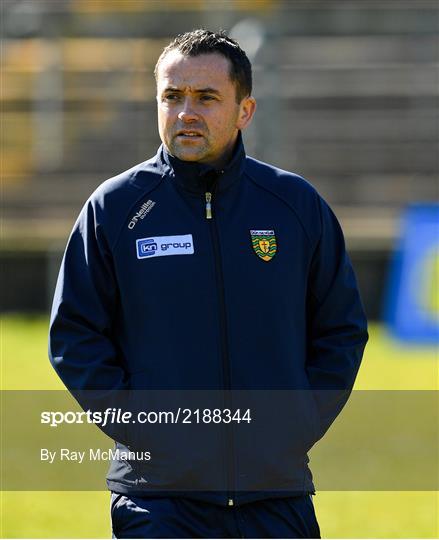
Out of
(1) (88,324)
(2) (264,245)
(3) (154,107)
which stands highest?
(3) (154,107)

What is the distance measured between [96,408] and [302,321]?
547 mm

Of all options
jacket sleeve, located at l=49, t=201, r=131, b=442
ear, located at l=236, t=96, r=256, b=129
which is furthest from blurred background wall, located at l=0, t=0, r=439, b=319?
jacket sleeve, located at l=49, t=201, r=131, b=442

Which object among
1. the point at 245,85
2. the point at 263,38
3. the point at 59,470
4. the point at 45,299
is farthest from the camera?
the point at 45,299

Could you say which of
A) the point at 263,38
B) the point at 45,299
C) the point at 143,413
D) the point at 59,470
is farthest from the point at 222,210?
the point at 45,299

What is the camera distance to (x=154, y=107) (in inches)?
594

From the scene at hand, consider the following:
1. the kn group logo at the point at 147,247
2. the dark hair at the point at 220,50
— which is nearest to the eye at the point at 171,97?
the dark hair at the point at 220,50

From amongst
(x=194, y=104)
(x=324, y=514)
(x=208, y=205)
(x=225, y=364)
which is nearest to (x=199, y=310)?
(x=225, y=364)

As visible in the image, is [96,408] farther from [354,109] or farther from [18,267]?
[354,109]

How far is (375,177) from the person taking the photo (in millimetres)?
15203

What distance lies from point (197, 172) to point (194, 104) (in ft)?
0.54

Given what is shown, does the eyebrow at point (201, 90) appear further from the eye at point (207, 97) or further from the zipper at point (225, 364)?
the zipper at point (225, 364)

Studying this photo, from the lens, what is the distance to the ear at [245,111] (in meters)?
2.91

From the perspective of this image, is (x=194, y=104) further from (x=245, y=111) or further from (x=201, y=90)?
(x=245, y=111)

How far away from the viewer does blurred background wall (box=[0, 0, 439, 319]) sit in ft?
47.0
